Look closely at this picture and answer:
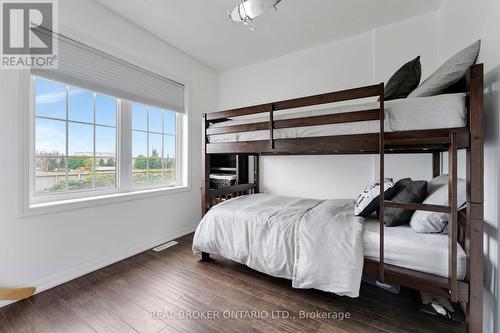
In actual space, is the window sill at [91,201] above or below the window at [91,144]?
below

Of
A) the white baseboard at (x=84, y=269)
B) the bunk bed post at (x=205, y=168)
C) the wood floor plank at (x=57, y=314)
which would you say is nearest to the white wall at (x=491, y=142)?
the bunk bed post at (x=205, y=168)

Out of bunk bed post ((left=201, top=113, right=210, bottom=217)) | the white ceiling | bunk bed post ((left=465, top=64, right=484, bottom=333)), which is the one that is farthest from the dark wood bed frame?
the white ceiling

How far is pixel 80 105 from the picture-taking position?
80.1 inches

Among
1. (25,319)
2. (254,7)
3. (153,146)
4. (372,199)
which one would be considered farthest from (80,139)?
(372,199)

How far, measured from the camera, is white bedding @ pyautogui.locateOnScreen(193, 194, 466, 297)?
4.12 ft

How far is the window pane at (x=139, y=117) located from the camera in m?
2.49

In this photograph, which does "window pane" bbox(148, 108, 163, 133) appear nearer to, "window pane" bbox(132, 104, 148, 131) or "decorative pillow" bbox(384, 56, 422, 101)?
"window pane" bbox(132, 104, 148, 131)

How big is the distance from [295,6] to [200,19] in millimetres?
1015

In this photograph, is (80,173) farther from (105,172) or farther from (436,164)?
(436,164)

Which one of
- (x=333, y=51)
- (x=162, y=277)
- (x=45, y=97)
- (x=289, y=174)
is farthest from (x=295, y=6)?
(x=162, y=277)

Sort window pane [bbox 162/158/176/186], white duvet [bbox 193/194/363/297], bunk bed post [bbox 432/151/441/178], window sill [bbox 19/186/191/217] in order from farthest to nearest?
window pane [bbox 162/158/176/186] < bunk bed post [bbox 432/151/441/178] < window sill [bbox 19/186/191/217] < white duvet [bbox 193/194/363/297]

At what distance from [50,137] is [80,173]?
0.40 metres

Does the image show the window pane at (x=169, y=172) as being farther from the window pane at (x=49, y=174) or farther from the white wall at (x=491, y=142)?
the white wall at (x=491, y=142)

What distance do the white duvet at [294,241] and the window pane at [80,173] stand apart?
1258 millimetres
